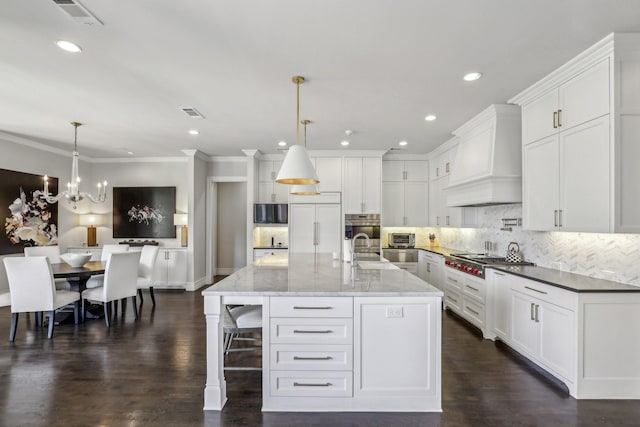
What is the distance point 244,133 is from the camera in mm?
5156

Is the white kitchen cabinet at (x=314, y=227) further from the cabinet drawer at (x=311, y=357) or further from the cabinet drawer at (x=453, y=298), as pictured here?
the cabinet drawer at (x=311, y=357)

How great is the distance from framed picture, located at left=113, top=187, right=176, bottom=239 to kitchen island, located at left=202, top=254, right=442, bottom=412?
5264 millimetres

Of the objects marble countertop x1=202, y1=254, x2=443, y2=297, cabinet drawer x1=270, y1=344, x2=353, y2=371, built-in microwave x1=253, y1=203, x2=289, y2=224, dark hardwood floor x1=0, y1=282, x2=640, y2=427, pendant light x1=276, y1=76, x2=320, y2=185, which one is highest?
pendant light x1=276, y1=76, x2=320, y2=185

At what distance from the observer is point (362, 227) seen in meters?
6.42

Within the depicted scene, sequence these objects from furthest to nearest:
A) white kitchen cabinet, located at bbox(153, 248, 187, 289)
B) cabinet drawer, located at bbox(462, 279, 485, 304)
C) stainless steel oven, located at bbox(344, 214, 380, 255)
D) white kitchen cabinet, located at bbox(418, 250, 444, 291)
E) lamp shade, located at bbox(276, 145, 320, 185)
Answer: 1. white kitchen cabinet, located at bbox(153, 248, 187, 289)
2. stainless steel oven, located at bbox(344, 214, 380, 255)
3. white kitchen cabinet, located at bbox(418, 250, 444, 291)
4. cabinet drawer, located at bbox(462, 279, 485, 304)
5. lamp shade, located at bbox(276, 145, 320, 185)

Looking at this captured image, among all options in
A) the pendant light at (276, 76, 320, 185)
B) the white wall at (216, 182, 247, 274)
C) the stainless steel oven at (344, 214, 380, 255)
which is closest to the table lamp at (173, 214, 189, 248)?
the white wall at (216, 182, 247, 274)

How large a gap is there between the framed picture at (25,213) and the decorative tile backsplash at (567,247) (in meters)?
7.37

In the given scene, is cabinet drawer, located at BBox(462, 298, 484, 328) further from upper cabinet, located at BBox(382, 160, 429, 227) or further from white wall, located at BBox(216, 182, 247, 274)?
white wall, located at BBox(216, 182, 247, 274)

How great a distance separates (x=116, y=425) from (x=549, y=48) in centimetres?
415

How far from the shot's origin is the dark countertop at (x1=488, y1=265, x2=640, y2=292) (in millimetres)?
2553

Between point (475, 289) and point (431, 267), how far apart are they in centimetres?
159

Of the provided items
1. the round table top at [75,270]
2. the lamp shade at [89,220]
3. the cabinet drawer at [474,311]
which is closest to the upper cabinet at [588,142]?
the cabinet drawer at [474,311]

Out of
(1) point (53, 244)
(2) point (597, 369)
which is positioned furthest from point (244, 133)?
(2) point (597, 369)

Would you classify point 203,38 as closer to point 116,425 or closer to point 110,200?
point 116,425
